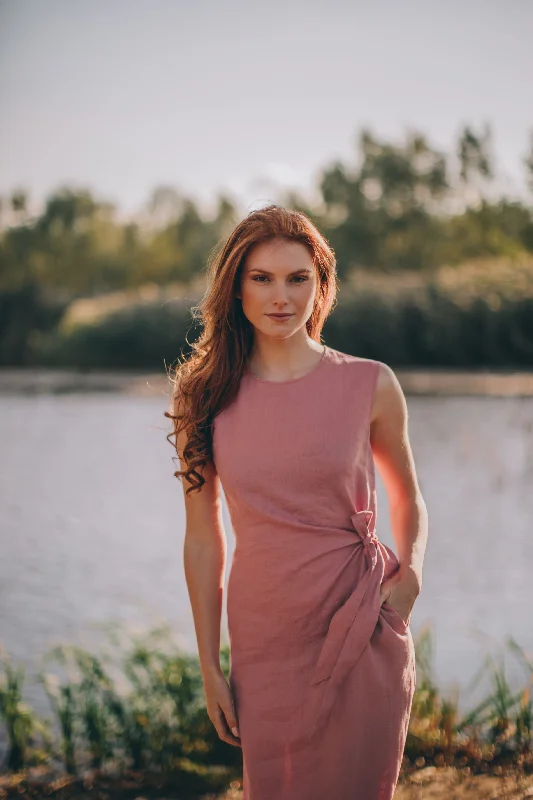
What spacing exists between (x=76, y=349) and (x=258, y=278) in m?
22.3

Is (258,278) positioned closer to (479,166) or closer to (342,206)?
(479,166)

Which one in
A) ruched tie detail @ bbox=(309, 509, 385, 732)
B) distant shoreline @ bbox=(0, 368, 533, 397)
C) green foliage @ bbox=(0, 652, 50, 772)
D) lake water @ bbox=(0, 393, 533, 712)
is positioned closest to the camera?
ruched tie detail @ bbox=(309, 509, 385, 732)

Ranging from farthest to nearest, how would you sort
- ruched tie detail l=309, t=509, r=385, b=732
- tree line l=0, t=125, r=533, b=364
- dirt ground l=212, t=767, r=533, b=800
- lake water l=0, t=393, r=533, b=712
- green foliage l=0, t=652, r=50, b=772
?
tree line l=0, t=125, r=533, b=364 → lake water l=0, t=393, r=533, b=712 → green foliage l=0, t=652, r=50, b=772 → dirt ground l=212, t=767, r=533, b=800 → ruched tie detail l=309, t=509, r=385, b=732

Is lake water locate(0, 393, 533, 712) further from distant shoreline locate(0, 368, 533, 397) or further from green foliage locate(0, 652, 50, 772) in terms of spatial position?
distant shoreline locate(0, 368, 533, 397)

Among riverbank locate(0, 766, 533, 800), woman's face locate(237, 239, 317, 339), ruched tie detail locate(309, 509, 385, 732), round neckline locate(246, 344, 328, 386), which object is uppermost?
woman's face locate(237, 239, 317, 339)

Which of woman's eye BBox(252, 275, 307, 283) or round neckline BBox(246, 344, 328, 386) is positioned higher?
woman's eye BBox(252, 275, 307, 283)

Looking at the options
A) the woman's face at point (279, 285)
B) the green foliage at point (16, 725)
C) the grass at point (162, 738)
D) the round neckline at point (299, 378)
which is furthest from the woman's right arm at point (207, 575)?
the green foliage at point (16, 725)

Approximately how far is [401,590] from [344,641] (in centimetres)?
16

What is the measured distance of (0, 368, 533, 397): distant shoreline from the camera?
16.5 metres

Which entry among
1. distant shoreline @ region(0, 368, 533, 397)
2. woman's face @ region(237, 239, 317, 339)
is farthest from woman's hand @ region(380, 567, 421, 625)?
distant shoreline @ region(0, 368, 533, 397)

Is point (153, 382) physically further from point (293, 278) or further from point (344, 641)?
point (344, 641)

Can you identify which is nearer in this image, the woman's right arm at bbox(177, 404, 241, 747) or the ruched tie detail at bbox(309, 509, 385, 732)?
the ruched tie detail at bbox(309, 509, 385, 732)

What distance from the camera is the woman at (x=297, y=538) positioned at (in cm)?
177

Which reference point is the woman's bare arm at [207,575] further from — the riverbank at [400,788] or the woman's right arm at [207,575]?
the riverbank at [400,788]
